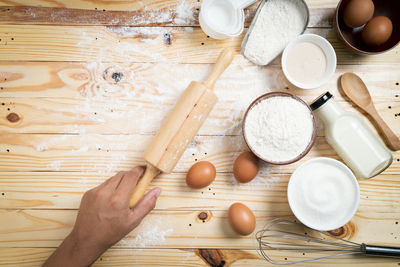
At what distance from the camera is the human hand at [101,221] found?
2.66 feet

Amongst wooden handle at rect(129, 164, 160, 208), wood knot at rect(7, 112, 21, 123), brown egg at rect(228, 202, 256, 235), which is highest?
wood knot at rect(7, 112, 21, 123)

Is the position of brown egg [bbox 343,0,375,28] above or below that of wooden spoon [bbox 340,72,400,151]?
above

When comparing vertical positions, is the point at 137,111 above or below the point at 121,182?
above

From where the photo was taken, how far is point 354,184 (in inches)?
33.6

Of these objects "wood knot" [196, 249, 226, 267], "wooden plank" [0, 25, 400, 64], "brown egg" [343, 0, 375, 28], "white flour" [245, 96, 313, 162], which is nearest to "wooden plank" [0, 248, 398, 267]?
"wood knot" [196, 249, 226, 267]

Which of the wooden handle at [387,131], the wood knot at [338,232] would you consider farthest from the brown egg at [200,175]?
the wooden handle at [387,131]

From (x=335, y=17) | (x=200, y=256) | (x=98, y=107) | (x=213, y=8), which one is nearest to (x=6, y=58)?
(x=98, y=107)

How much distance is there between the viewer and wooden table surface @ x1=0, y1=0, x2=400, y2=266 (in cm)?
93

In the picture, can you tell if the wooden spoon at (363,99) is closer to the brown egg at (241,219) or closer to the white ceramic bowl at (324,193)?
the white ceramic bowl at (324,193)

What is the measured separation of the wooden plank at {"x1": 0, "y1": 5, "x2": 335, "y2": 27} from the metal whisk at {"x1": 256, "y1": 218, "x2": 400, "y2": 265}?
719mm

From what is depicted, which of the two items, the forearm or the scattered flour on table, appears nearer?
the forearm

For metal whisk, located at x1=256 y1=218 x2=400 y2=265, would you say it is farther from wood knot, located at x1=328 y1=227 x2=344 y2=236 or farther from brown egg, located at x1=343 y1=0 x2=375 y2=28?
brown egg, located at x1=343 y1=0 x2=375 y2=28

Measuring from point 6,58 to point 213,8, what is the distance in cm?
70

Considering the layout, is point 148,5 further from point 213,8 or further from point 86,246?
point 86,246
